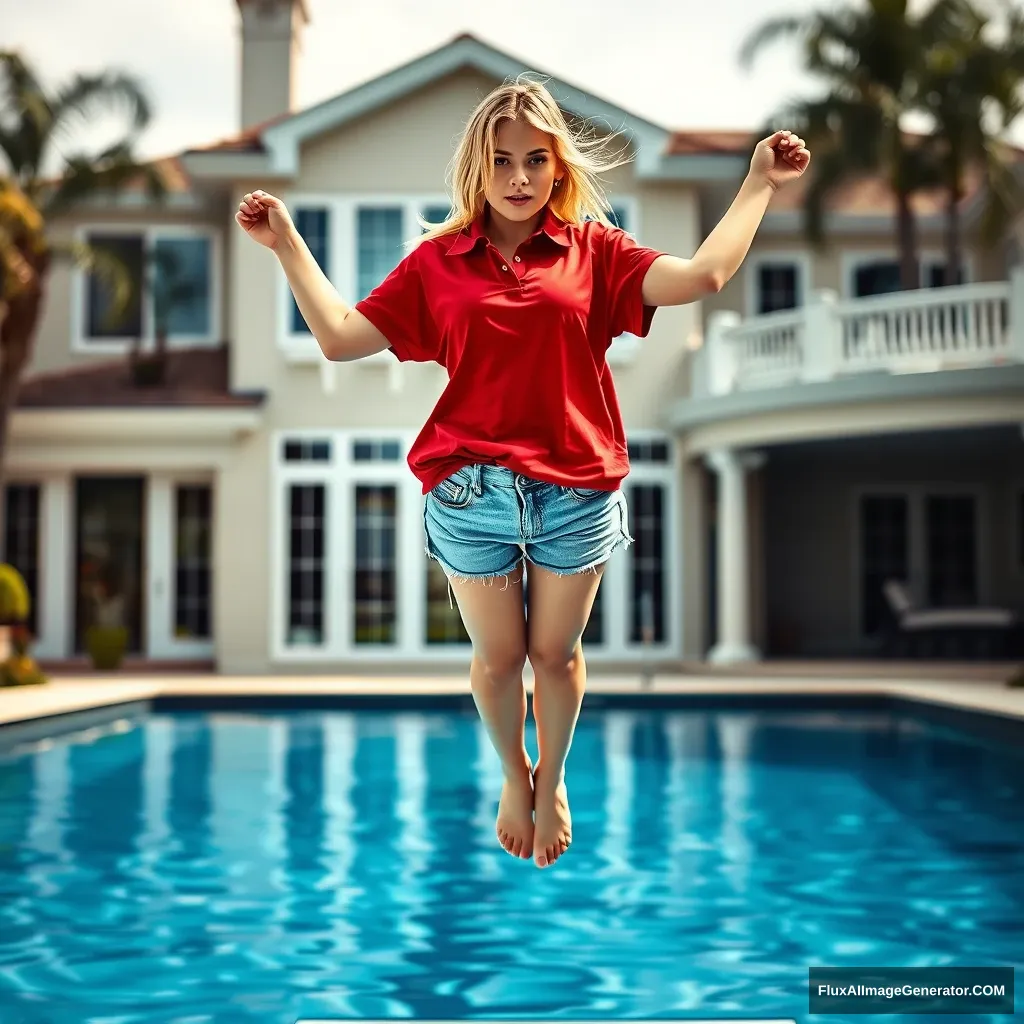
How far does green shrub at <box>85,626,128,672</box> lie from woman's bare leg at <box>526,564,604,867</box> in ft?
50.2

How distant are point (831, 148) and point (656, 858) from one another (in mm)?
13190

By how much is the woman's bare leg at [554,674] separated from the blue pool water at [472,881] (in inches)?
95.6

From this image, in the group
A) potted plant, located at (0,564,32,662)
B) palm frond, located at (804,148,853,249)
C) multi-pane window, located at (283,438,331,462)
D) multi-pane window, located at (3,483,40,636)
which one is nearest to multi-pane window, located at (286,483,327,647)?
multi-pane window, located at (283,438,331,462)

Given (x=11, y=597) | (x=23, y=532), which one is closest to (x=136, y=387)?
(x=23, y=532)

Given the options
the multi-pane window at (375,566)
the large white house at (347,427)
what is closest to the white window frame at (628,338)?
the large white house at (347,427)

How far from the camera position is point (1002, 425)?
620 inches

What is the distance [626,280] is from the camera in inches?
116

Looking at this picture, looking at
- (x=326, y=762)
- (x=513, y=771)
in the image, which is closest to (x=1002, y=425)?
(x=326, y=762)

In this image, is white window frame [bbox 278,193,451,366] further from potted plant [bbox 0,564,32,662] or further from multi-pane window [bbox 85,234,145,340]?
potted plant [bbox 0,564,32,662]

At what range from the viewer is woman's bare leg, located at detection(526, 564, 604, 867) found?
2891 mm

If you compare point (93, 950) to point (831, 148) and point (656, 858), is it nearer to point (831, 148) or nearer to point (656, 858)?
point (656, 858)

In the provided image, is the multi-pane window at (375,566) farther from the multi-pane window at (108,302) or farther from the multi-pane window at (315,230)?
the multi-pane window at (108,302)

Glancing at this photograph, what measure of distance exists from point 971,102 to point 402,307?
702 inches

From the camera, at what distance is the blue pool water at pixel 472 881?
18.4ft
